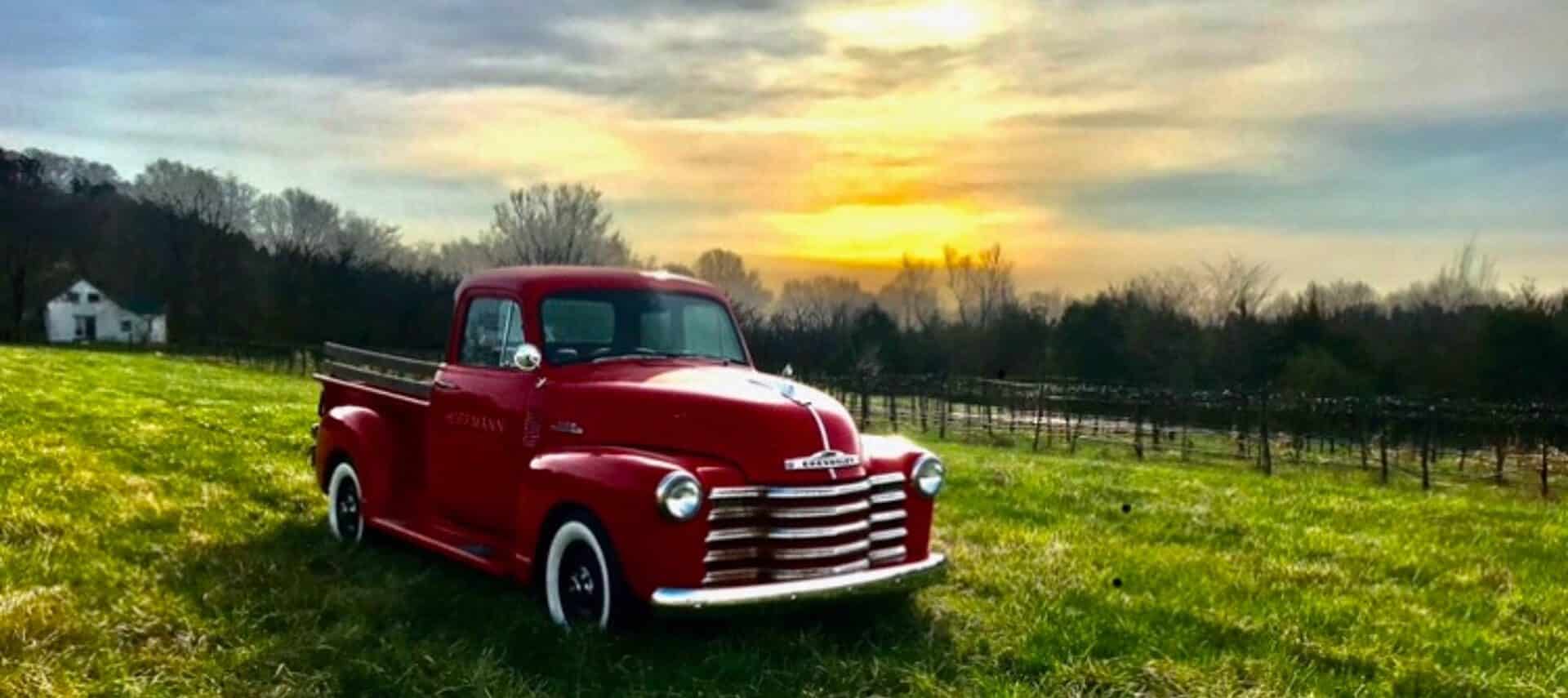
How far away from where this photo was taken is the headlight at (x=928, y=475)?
21.1ft

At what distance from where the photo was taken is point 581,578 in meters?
5.98

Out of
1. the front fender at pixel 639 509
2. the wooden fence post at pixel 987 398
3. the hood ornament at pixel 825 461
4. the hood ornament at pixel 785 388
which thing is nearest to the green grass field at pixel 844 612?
the front fender at pixel 639 509

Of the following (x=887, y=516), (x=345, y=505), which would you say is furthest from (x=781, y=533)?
(x=345, y=505)

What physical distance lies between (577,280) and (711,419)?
1.77m

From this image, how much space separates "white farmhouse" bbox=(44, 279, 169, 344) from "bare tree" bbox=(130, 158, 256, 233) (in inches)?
470

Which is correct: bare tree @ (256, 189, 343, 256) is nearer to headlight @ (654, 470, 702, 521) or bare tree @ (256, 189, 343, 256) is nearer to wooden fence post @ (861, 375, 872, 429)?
wooden fence post @ (861, 375, 872, 429)

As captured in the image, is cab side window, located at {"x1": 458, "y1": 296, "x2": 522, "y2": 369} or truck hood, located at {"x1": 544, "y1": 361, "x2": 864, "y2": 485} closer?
truck hood, located at {"x1": 544, "y1": 361, "x2": 864, "y2": 485}

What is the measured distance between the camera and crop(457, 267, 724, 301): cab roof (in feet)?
23.4

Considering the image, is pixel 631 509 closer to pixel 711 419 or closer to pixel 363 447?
pixel 711 419

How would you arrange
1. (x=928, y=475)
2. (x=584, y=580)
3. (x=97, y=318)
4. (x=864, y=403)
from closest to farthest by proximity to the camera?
(x=584, y=580), (x=928, y=475), (x=864, y=403), (x=97, y=318)

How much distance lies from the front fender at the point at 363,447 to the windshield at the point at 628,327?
72.0 inches

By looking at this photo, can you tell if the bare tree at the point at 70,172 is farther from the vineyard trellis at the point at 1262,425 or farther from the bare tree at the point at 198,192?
the vineyard trellis at the point at 1262,425

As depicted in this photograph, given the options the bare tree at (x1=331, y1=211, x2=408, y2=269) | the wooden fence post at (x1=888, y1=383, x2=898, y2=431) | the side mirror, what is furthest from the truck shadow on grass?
the bare tree at (x1=331, y1=211, x2=408, y2=269)

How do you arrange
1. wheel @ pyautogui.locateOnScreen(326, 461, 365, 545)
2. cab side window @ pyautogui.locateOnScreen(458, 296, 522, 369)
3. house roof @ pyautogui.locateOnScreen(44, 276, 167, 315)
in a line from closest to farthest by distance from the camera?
cab side window @ pyautogui.locateOnScreen(458, 296, 522, 369) → wheel @ pyautogui.locateOnScreen(326, 461, 365, 545) → house roof @ pyautogui.locateOnScreen(44, 276, 167, 315)
